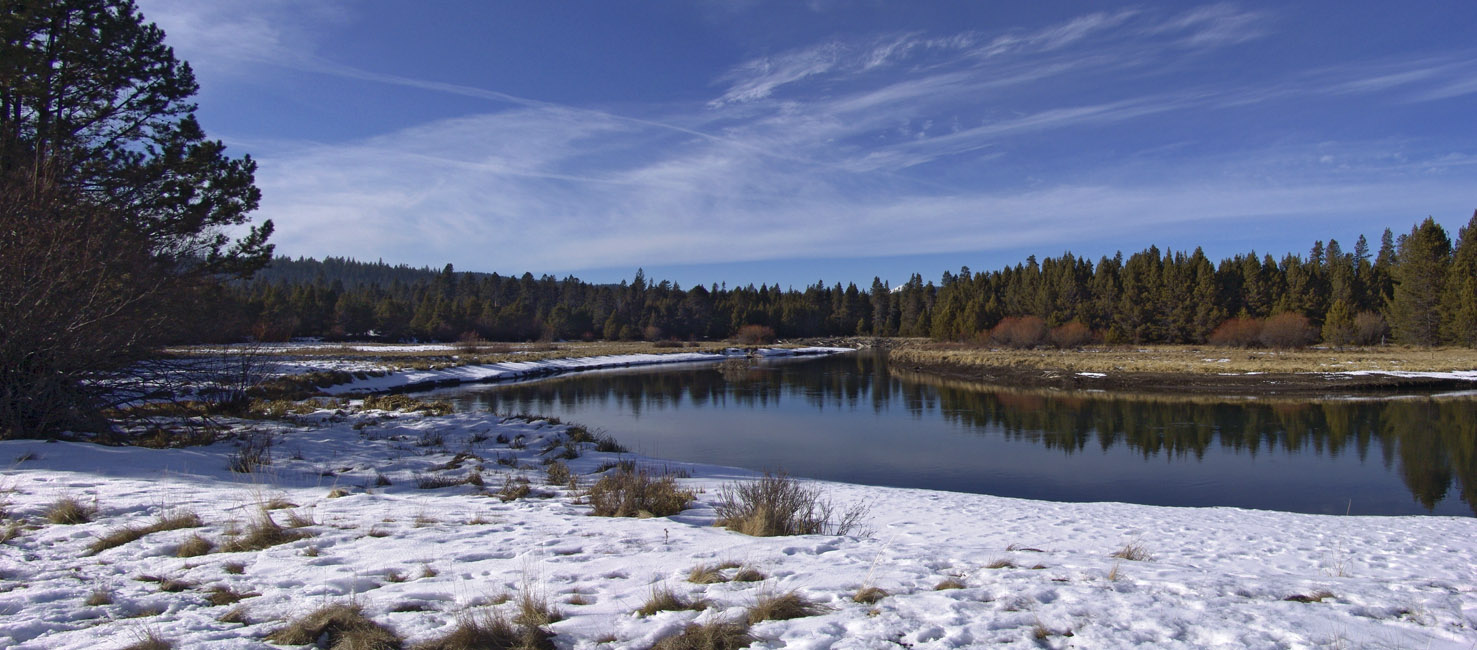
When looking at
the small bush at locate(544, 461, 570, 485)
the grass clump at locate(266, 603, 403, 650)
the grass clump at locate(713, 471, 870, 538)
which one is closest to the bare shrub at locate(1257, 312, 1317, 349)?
the grass clump at locate(713, 471, 870, 538)

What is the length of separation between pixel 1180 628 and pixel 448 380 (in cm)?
3354

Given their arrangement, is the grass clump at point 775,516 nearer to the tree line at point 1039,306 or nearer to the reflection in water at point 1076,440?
the reflection in water at point 1076,440

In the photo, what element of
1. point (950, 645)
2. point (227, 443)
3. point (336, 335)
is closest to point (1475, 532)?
point (950, 645)

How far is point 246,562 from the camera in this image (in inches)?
187

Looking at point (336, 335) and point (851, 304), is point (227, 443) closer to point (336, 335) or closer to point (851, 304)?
point (336, 335)

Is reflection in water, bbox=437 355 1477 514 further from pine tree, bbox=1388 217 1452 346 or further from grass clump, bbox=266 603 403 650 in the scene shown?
pine tree, bbox=1388 217 1452 346

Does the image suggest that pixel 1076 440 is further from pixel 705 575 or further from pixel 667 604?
pixel 667 604

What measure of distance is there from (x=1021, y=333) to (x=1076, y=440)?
43.3 m

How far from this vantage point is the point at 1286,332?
49.0 metres

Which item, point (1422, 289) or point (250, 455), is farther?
point (1422, 289)

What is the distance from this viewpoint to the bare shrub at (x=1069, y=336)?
5728 centimetres

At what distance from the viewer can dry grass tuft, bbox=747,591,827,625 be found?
3.83 meters

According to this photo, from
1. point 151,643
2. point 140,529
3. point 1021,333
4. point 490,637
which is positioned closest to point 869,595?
point 490,637

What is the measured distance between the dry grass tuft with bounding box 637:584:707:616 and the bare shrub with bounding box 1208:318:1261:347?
59740 mm
